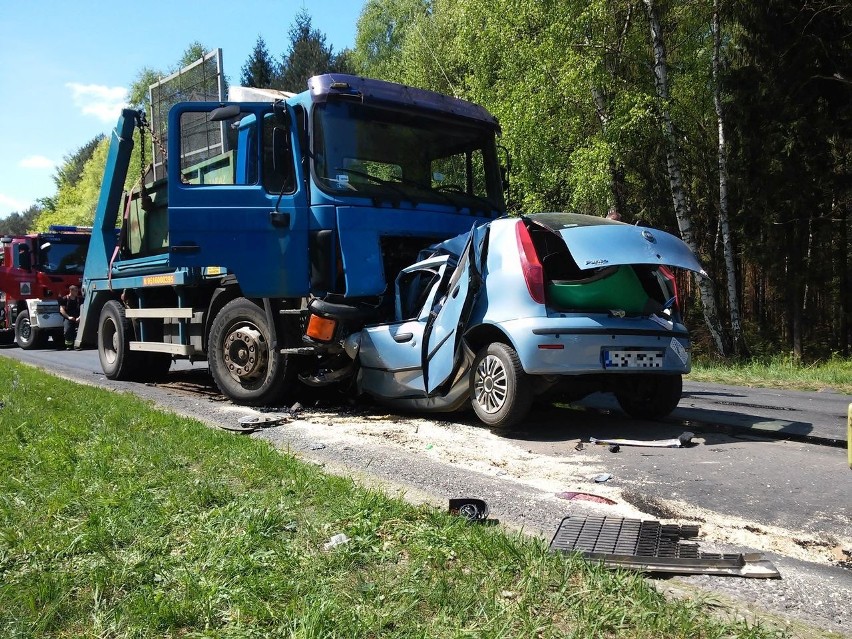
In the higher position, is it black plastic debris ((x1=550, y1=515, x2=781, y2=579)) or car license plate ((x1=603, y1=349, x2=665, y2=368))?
car license plate ((x1=603, y1=349, x2=665, y2=368))

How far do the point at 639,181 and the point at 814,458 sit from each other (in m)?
16.9

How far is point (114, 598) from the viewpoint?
2455mm

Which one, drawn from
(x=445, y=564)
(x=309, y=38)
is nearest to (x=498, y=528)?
(x=445, y=564)

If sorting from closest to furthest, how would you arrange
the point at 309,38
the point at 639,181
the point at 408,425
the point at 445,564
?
1. the point at 445,564
2. the point at 408,425
3. the point at 639,181
4. the point at 309,38

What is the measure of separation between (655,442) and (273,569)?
137 inches

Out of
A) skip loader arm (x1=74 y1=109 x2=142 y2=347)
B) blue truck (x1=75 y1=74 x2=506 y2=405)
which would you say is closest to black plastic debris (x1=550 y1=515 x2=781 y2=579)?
blue truck (x1=75 y1=74 x2=506 y2=405)

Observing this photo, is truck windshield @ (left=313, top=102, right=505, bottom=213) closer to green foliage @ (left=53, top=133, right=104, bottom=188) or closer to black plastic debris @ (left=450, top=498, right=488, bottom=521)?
black plastic debris @ (left=450, top=498, right=488, bottom=521)

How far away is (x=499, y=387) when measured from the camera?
216 inches

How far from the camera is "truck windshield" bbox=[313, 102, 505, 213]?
21.5 ft

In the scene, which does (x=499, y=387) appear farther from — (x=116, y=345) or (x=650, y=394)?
(x=116, y=345)

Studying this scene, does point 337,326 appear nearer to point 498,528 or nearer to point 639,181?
point 498,528

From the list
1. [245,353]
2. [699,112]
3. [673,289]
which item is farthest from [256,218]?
[699,112]

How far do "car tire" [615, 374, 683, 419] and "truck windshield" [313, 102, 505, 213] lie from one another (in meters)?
2.55

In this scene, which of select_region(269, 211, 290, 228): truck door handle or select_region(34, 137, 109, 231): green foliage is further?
select_region(34, 137, 109, 231): green foliage
